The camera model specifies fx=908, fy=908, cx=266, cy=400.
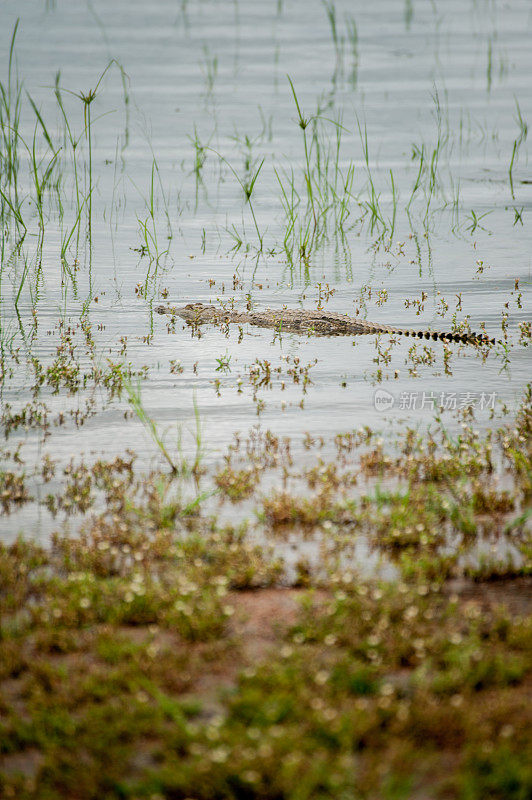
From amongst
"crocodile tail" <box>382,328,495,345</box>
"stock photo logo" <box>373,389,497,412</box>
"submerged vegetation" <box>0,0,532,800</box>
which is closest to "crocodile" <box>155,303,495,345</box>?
"crocodile tail" <box>382,328,495,345</box>

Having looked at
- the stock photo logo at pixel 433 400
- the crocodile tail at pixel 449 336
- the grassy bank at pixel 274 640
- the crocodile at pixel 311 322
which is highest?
the crocodile at pixel 311 322

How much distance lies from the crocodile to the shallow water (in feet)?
0.63

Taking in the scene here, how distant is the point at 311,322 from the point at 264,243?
17.0 ft

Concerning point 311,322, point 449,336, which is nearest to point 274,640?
point 449,336

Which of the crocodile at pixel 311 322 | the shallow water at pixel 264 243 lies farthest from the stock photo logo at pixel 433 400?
the crocodile at pixel 311 322

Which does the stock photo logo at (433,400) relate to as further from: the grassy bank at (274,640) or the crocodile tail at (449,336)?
the crocodile tail at (449,336)

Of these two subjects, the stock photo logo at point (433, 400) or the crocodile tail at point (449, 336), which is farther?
the crocodile tail at point (449, 336)

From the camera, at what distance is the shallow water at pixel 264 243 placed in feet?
28.5

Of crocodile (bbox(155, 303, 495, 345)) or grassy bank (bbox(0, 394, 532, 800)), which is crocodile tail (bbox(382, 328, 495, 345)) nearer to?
crocodile (bbox(155, 303, 495, 345))

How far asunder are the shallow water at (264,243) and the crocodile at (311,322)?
19cm

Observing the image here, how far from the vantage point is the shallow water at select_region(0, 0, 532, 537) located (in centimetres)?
870

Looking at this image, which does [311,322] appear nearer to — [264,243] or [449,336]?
[449,336]

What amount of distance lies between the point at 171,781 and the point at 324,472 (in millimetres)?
3295

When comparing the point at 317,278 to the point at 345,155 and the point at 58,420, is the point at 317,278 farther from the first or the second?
the point at 345,155
